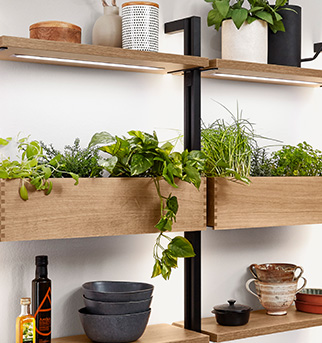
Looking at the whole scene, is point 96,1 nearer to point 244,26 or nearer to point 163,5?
point 163,5

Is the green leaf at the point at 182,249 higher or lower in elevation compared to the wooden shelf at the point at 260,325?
higher

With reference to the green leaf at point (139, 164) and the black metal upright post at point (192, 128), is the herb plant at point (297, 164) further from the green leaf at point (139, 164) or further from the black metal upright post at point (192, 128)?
the green leaf at point (139, 164)

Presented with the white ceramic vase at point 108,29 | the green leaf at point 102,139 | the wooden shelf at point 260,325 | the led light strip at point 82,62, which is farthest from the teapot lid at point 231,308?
the white ceramic vase at point 108,29

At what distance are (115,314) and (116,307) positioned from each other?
0.02 meters

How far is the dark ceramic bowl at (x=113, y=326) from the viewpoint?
1762 mm

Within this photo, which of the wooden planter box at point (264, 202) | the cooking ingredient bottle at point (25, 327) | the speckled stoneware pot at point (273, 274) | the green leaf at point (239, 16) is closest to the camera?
the cooking ingredient bottle at point (25, 327)

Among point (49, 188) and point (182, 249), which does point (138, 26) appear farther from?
point (182, 249)

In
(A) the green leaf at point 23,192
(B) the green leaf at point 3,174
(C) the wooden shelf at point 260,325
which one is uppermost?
(B) the green leaf at point 3,174

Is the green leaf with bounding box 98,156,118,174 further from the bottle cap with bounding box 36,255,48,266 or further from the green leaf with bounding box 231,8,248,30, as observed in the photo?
the green leaf with bounding box 231,8,248,30

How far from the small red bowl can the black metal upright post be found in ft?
1.64

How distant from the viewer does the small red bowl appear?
229cm

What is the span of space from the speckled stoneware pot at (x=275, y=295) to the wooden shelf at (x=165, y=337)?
38cm

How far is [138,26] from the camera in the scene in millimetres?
1843

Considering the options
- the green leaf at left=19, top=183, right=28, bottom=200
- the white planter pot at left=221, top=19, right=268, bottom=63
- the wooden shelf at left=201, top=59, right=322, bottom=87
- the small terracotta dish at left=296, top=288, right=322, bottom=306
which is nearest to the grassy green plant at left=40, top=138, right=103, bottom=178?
the green leaf at left=19, top=183, right=28, bottom=200
